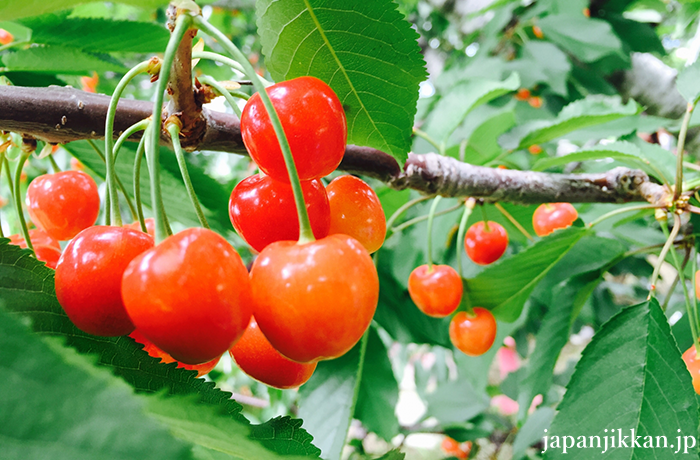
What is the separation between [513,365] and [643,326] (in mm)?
2479

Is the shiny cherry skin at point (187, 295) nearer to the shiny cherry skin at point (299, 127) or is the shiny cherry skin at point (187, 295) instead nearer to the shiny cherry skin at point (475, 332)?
the shiny cherry skin at point (299, 127)

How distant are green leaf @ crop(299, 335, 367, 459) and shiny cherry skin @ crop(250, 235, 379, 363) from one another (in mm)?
630

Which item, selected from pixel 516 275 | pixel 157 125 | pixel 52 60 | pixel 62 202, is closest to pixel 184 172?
pixel 157 125

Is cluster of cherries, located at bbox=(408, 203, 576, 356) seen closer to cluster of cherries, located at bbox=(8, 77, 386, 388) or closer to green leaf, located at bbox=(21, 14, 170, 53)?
cluster of cherries, located at bbox=(8, 77, 386, 388)

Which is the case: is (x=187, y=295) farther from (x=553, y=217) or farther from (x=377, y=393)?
(x=553, y=217)

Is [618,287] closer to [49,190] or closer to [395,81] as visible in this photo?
[395,81]

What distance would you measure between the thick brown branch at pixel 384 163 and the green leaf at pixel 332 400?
0.44 m

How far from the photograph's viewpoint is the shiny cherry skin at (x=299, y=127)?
1.24 feet

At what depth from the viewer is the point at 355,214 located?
46 cm

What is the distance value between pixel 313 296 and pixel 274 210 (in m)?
0.12

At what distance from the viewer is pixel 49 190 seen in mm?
Answer: 645

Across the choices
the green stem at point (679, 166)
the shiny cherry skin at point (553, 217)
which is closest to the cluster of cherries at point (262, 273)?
the green stem at point (679, 166)

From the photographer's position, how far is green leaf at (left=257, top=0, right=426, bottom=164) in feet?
1.39

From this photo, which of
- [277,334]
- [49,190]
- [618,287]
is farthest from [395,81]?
[618,287]
